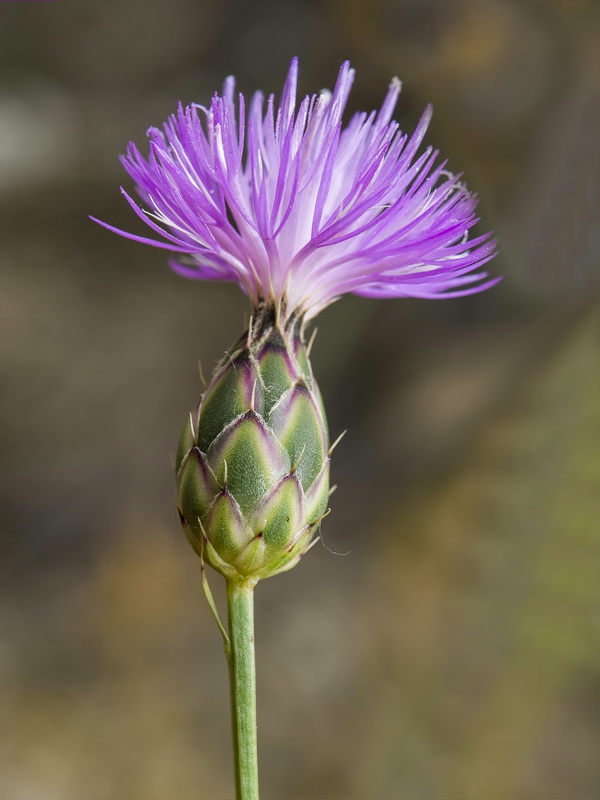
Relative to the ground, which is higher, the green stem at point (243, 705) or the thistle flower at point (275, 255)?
the thistle flower at point (275, 255)

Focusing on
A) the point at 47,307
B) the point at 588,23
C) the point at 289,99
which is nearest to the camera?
the point at 289,99

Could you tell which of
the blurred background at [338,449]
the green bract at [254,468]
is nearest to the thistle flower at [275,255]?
the green bract at [254,468]

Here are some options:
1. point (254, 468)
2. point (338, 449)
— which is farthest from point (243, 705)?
point (338, 449)

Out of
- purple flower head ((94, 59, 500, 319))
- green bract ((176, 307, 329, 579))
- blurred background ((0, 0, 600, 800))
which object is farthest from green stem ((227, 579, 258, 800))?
blurred background ((0, 0, 600, 800))

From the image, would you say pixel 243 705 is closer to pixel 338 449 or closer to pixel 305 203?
pixel 305 203

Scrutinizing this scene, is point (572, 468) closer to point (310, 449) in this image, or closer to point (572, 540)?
point (572, 540)

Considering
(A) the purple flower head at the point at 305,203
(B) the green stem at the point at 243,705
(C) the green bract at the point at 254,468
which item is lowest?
(B) the green stem at the point at 243,705

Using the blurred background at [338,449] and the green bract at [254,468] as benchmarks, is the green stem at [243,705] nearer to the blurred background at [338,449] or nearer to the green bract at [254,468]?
the green bract at [254,468]

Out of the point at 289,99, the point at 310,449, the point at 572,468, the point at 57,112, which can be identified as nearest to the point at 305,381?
the point at 310,449
